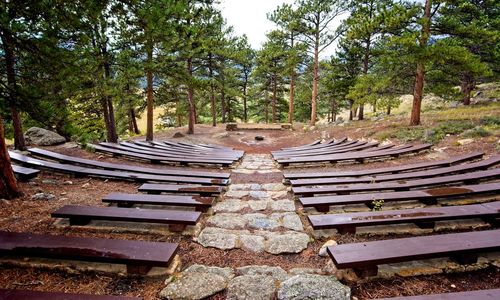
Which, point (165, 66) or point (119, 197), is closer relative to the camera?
point (119, 197)

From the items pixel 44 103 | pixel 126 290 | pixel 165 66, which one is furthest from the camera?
pixel 165 66

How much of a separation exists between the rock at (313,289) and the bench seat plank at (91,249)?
1.29 metres

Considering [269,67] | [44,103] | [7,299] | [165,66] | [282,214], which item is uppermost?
[269,67]

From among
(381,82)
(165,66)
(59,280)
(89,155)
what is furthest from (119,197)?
(381,82)

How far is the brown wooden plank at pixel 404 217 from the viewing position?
338 centimetres

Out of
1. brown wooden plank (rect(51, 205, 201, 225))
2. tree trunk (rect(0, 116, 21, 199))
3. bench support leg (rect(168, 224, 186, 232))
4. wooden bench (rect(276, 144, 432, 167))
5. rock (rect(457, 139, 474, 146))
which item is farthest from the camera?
rock (rect(457, 139, 474, 146))

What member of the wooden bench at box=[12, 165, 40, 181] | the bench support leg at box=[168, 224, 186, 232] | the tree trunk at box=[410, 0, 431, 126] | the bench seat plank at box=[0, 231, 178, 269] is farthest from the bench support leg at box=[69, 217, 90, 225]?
the tree trunk at box=[410, 0, 431, 126]

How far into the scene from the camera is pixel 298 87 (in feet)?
94.5

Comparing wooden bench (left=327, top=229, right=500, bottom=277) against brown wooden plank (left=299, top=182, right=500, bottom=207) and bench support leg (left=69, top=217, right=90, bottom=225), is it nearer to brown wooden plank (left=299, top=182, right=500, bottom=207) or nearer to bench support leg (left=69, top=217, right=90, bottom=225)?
brown wooden plank (left=299, top=182, right=500, bottom=207)

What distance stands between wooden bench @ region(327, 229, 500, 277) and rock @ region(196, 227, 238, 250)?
1511 millimetres

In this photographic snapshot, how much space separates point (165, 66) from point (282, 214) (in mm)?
11820

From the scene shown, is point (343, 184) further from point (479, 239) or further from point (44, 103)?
point (44, 103)

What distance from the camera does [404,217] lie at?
3471 millimetres

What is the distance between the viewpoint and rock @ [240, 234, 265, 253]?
11.6 ft
